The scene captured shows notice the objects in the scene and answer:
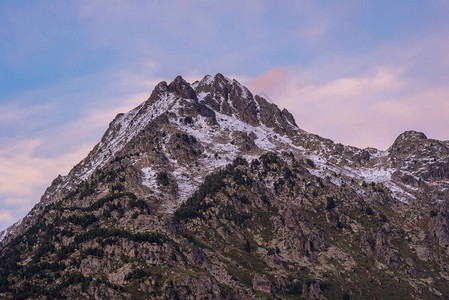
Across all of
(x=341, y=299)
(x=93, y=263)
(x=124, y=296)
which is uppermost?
(x=93, y=263)

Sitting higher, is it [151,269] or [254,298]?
[151,269]

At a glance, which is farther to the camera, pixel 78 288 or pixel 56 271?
pixel 56 271

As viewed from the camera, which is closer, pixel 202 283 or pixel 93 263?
pixel 202 283

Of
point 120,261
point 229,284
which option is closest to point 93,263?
point 120,261

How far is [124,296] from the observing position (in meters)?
177

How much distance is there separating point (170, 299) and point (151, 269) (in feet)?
63.6

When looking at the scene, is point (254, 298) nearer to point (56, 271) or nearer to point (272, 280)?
point (272, 280)

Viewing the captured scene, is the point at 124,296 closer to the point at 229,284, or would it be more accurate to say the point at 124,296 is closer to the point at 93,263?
the point at 93,263

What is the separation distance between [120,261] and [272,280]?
196ft

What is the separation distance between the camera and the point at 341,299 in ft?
637

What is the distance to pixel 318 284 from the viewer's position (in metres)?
197

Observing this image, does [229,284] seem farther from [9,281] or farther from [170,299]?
[9,281]

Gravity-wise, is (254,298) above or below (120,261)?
below

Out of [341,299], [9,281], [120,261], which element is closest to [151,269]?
[120,261]
